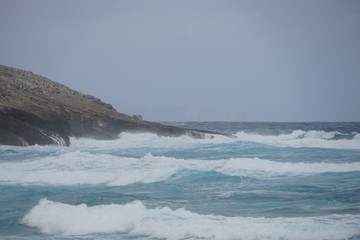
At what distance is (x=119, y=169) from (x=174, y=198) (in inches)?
287

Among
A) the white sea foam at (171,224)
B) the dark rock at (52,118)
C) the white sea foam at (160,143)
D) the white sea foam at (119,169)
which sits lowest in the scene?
the white sea foam at (171,224)

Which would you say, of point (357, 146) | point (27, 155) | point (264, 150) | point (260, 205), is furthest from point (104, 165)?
point (357, 146)

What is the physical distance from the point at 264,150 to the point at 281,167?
410 inches

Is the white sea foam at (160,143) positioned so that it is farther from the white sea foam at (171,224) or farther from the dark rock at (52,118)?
the white sea foam at (171,224)

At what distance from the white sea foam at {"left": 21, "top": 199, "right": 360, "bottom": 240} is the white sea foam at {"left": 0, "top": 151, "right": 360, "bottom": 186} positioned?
6.28 metres

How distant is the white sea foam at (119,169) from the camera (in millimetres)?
21156

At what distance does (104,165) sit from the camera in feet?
82.2

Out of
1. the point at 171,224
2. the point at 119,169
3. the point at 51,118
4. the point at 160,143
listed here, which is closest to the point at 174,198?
the point at 171,224

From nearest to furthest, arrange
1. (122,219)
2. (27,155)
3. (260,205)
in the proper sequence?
(122,219)
(260,205)
(27,155)

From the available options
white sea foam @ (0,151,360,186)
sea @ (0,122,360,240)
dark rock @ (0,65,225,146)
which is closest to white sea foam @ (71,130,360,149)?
dark rock @ (0,65,225,146)

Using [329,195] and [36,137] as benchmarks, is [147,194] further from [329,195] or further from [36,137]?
[36,137]

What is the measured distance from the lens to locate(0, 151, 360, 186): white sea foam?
21.2 metres

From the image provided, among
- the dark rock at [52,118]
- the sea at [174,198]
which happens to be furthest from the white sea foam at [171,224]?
the dark rock at [52,118]

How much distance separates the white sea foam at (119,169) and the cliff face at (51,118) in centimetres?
997
